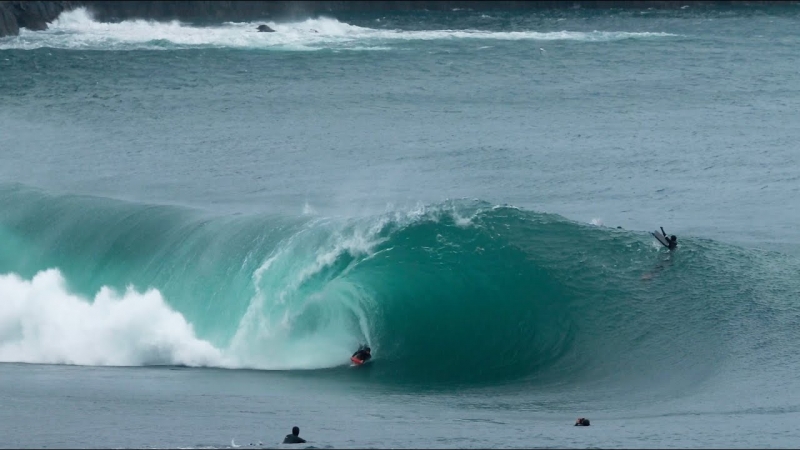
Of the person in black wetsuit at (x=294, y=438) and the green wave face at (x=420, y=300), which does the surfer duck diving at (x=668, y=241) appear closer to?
the green wave face at (x=420, y=300)

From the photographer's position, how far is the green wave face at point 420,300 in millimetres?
25016

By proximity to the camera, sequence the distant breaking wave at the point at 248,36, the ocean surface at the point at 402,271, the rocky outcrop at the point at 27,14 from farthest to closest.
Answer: the rocky outcrop at the point at 27,14
the distant breaking wave at the point at 248,36
the ocean surface at the point at 402,271

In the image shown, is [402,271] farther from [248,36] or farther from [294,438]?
[248,36]

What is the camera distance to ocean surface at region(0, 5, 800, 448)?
2103cm

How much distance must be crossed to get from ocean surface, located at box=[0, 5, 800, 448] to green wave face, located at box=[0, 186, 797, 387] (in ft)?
0.25

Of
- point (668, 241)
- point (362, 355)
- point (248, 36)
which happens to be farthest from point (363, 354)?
point (248, 36)

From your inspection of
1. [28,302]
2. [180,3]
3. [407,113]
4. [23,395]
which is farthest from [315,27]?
[23,395]

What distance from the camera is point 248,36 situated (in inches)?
3438

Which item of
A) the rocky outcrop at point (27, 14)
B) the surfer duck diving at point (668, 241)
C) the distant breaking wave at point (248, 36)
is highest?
the rocky outcrop at point (27, 14)

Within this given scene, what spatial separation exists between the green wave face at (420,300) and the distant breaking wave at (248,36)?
163ft

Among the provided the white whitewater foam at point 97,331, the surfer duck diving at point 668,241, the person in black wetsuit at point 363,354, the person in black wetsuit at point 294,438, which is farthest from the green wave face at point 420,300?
the person in black wetsuit at point 294,438

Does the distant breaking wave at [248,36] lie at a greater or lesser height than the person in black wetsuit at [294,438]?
greater

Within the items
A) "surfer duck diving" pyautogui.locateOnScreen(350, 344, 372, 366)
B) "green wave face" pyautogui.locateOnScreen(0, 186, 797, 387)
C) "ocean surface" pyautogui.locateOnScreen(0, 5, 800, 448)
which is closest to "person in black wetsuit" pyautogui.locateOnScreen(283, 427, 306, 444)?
"ocean surface" pyautogui.locateOnScreen(0, 5, 800, 448)

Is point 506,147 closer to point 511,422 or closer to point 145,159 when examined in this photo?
point 145,159
